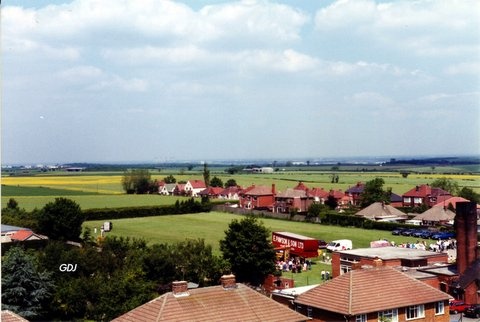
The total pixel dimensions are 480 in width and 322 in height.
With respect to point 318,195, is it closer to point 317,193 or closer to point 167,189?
point 317,193

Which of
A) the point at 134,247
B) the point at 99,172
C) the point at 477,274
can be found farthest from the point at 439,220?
the point at 99,172

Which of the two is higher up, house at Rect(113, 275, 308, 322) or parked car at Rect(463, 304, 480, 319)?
house at Rect(113, 275, 308, 322)

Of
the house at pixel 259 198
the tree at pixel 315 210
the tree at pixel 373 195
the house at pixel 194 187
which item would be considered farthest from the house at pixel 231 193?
the tree at pixel 315 210

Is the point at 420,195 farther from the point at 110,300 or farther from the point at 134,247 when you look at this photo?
the point at 110,300

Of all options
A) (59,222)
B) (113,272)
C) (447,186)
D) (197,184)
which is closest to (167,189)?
(197,184)

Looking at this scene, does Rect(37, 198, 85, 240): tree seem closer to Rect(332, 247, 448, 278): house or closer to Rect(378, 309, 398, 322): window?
Rect(332, 247, 448, 278): house

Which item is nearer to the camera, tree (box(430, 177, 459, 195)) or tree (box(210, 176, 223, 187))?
tree (box(430, 177, 459, 195))

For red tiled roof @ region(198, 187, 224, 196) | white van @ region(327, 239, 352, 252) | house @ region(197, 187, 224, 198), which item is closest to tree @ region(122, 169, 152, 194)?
house @ region(197, 187, 224, 198)
